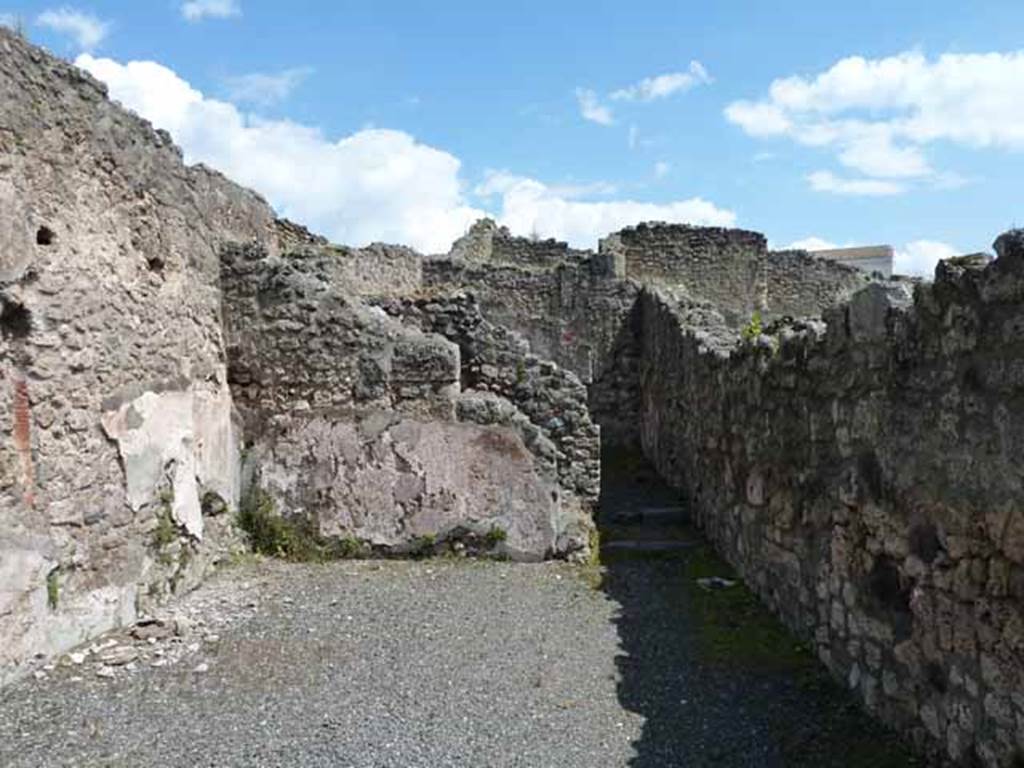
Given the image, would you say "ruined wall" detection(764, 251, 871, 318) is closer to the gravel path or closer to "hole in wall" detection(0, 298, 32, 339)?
the gravel path

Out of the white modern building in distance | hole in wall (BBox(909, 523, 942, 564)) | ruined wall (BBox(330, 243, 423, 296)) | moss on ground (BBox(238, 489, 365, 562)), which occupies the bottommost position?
moss on ground (BBox(238, 489, 365, 562))

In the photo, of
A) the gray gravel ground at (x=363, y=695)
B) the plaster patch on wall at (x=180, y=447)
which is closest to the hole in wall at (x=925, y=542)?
the gray gravel ground at (x=363, y=695)

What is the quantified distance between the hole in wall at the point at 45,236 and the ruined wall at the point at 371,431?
2.57 m

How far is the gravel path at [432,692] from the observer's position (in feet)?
13.9

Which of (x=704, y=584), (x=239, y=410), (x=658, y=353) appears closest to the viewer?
(x=704, y=584)

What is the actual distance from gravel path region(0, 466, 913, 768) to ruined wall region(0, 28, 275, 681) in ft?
1.52

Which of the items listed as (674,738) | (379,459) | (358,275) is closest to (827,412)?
(674,738)

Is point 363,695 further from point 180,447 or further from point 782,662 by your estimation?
point 180,447

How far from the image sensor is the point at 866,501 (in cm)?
462

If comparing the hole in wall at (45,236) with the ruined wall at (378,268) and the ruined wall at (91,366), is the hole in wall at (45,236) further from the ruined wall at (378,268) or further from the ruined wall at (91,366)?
the ruined wall at (378,268)

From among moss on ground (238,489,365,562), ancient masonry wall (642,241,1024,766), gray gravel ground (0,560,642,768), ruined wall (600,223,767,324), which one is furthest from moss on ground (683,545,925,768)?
ruined wall (600,223,767,324)

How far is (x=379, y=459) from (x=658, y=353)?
554cm

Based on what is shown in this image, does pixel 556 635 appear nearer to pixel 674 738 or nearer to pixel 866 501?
pixel 674 738

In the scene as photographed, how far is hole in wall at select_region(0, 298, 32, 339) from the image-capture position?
535 cm
